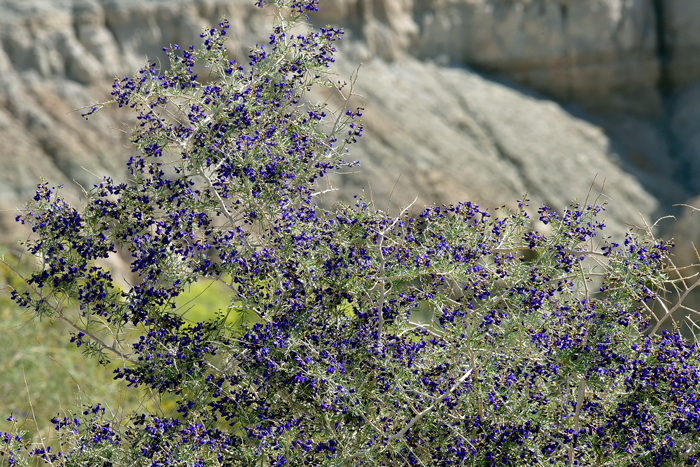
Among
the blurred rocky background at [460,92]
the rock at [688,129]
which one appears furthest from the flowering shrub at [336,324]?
the rock at [688,129]

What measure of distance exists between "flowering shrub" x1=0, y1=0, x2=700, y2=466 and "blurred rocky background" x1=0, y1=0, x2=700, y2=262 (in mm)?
9955

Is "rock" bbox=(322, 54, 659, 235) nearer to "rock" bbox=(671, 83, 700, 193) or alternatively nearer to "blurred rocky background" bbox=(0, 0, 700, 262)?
"blurred rocky background" bbox=(0, 0, 700, 262)

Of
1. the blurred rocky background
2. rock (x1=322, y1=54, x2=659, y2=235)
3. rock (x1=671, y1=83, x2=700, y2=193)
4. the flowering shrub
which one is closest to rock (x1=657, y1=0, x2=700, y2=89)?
the blurred rocky background

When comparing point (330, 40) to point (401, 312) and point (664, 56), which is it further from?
point (664, 56)

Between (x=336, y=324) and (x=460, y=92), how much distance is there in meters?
13.7

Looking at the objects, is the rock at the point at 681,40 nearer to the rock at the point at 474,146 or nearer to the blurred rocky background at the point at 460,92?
the blurred rocky background at the point at 460,92

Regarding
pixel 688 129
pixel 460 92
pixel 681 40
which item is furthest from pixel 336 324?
pixel 681 40

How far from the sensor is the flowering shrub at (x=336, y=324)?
3049 mm

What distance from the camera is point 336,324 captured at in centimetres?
340

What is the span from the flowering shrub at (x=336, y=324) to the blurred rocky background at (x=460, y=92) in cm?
995

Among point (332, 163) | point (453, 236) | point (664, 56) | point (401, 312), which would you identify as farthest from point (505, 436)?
point (664, 56)

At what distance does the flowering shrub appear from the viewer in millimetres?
3049

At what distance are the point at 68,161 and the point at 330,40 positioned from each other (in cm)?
1085

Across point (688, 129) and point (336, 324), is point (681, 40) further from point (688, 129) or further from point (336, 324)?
point (336, 324)
